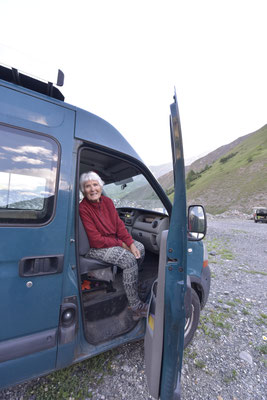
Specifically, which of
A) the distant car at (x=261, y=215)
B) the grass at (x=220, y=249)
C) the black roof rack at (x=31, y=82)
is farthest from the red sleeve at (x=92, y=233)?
the distant car at (x=261, y=215)

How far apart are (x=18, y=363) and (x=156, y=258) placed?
2.20 meters

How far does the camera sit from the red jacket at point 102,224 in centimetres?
211

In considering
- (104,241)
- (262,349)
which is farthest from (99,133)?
(262,349)

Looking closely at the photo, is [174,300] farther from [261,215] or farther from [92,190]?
[261,215]

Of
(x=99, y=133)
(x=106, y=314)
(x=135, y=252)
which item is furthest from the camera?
(x=135, y=252)

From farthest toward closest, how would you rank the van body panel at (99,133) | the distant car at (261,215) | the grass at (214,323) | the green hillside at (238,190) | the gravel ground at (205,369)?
1. the green hillside at (238,190)
2. the distant car at (261,215)
3. the grass at (214,323)
4. the gravel ground at (205,369)
5. the van body panel at (99,133)

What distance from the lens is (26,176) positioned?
150 cm

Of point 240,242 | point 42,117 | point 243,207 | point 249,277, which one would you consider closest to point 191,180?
point 243,207

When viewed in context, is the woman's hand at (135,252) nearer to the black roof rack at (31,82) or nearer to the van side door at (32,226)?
the van side door at (32,226)

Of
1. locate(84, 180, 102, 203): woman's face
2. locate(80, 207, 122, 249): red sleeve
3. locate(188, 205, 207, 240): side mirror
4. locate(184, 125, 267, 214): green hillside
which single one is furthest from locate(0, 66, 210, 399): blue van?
locate(184, 125, 267, 214): green hillside

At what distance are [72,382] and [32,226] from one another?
1609mm

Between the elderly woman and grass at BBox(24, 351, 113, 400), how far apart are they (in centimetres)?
63

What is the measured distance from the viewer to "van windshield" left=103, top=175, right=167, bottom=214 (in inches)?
100

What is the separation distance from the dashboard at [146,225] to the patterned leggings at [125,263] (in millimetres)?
732
